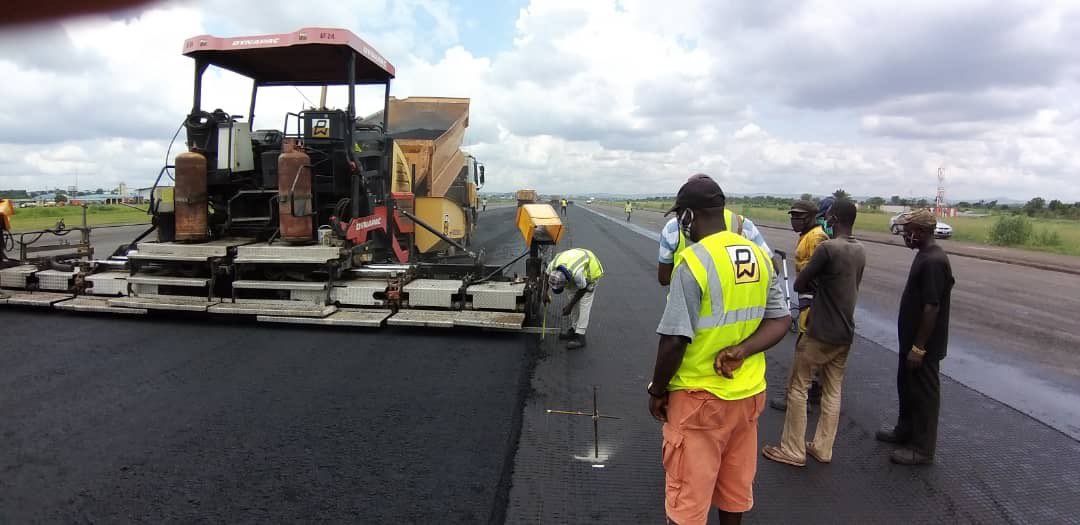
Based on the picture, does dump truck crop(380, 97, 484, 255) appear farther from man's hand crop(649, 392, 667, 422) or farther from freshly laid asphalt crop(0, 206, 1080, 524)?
man's hand crop(649, 392, 667, 422)

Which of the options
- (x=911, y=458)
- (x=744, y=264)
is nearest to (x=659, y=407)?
(x=744, y=264)

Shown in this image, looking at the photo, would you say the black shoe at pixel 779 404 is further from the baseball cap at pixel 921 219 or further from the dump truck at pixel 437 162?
the dump truck at pixel 437 162

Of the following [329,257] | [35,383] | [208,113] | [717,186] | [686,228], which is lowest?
[35,383]

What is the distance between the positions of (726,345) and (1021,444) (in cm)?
331

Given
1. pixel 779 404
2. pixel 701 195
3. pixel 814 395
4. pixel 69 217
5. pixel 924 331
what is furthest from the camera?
pixel 69 217

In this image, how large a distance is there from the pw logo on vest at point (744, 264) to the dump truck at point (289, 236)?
4.22m

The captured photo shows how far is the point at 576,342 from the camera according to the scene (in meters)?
6.34

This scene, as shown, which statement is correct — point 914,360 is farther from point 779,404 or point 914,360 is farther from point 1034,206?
point 1034,206

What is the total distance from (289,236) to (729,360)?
5737 mm

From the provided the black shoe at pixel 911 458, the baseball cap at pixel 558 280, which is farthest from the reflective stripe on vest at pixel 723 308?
the baseball cap at pixel 558 280

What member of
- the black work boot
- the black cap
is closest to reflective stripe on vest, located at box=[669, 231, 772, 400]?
the black cap

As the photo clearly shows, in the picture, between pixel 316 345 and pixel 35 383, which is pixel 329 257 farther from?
pixel 35 383

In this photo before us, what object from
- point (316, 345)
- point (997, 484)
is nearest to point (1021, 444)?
point (997, 484)

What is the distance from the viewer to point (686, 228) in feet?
8.12
